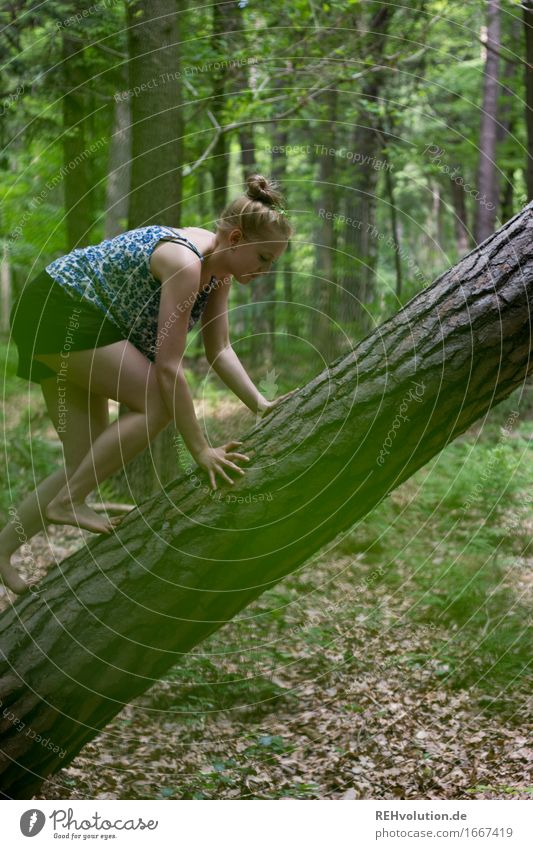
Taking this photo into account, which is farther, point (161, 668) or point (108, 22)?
point (108, 22)

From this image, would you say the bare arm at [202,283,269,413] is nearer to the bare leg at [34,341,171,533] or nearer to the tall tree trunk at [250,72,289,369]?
the bare leg at [34,341,171,533]

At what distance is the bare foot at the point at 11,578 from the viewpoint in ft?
9.23

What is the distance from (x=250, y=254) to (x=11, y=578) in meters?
1.48

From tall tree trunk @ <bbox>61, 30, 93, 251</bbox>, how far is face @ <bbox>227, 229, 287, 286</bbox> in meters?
3.12

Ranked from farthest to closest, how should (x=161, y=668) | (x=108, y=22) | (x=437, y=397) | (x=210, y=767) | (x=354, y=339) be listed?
(x=354, y=339)
(x=108, y=22)
(x=210, y=767)
(x=161, y=668)
(x=437, y=397)

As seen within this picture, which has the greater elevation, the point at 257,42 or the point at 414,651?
the point at 257,42

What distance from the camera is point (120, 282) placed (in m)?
2.74

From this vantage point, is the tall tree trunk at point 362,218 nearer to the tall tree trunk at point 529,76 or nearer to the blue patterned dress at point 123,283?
the tall tree trunk at point 529,76

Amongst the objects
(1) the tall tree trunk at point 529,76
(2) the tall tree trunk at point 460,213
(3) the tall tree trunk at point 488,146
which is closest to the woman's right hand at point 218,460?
(1) the tall tree trunk at point 529,76

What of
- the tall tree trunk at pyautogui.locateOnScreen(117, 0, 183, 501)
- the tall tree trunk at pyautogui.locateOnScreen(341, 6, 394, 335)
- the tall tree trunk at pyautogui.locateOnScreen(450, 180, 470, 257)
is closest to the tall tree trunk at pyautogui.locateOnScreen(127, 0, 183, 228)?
the tall tree trunk at pyautogui.locateOnScreen(117, 0, 183, 501)

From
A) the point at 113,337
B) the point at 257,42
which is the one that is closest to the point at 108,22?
the point at 257,42

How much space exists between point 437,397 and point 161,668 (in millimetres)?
1288

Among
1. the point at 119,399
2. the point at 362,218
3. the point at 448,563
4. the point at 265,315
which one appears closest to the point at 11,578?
the point at 119,399
